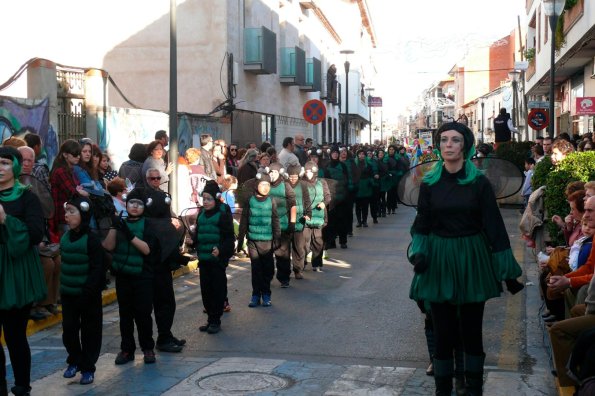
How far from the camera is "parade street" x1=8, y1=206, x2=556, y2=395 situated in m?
6.78

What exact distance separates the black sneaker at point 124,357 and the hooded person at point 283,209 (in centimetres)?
368

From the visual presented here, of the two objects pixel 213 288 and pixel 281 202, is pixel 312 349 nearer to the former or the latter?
pixel 213 288

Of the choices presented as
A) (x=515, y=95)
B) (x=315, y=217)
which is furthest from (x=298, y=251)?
(x=515, y=95)

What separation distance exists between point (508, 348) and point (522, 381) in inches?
46.7

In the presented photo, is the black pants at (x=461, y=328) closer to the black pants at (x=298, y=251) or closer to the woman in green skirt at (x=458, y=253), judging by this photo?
the woman in green skirt at (x=458, y=253)

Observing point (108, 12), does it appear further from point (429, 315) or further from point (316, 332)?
point (429, 315)

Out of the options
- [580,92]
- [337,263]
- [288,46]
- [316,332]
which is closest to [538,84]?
[580,92]

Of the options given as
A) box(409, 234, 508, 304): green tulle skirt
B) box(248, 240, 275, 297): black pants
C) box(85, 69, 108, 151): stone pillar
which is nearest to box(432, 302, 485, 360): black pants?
box(409, 234, 508, 304): green tulle skirt

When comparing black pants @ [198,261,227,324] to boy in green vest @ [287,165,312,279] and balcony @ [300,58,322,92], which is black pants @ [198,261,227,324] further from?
balcony @ [300,58,322,92]

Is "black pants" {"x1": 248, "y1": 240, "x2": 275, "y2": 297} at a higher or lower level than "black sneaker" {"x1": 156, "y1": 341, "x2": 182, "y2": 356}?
higher

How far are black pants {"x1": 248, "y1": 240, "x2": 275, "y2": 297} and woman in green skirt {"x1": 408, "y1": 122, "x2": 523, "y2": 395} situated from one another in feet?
15.5

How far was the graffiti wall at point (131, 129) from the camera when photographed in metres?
17.0

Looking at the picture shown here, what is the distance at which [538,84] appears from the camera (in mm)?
33438

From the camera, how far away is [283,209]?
11.4m
